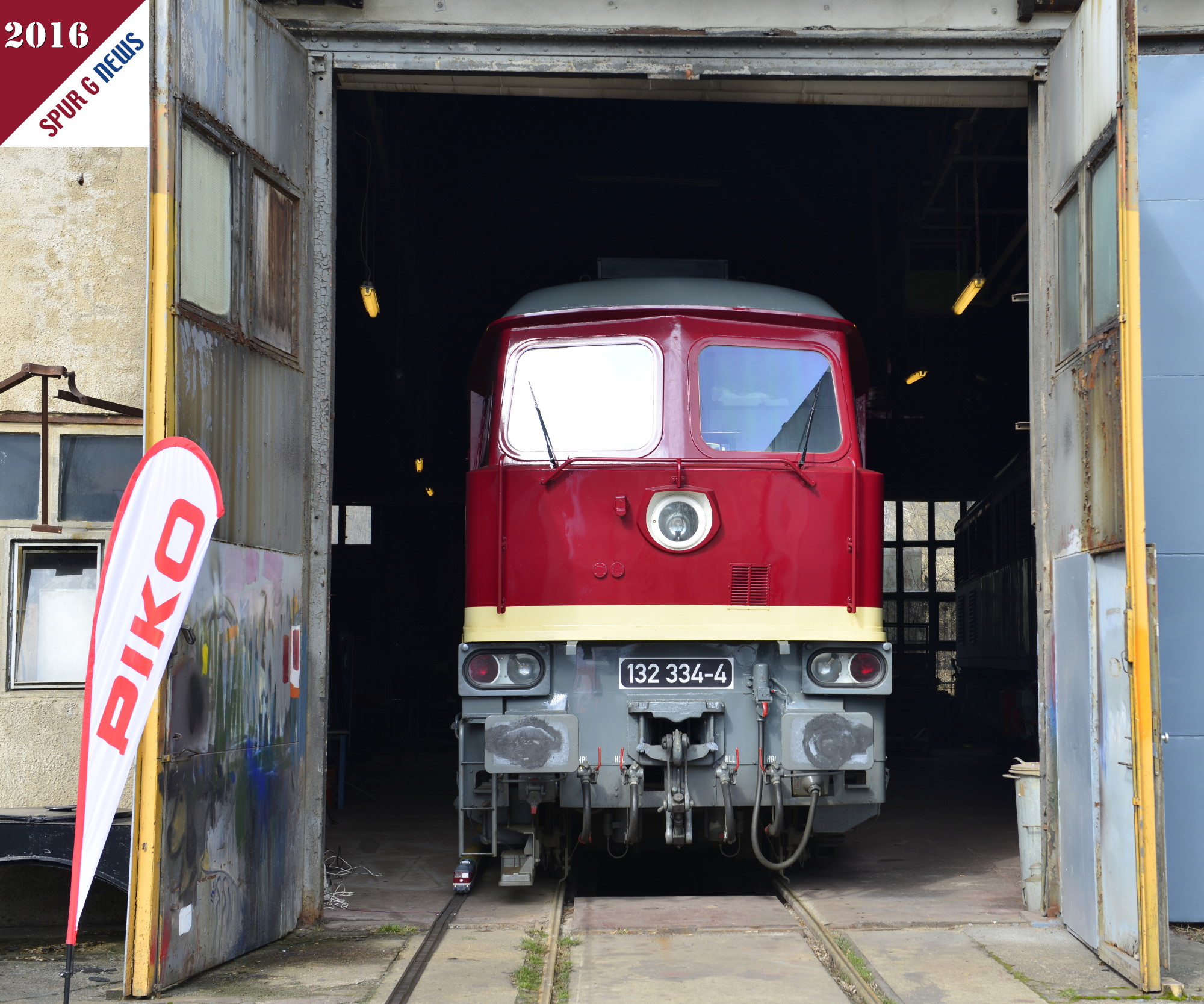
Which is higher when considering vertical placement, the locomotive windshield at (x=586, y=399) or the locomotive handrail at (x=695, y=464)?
the locomotive windshield at (x=586, y=399)

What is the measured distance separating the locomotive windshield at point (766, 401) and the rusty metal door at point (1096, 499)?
1.18 meters

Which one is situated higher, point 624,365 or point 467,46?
point 467,46

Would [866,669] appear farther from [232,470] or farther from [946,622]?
[946,622]

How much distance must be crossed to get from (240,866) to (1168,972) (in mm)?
4108

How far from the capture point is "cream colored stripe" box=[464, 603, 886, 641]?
21.5ft

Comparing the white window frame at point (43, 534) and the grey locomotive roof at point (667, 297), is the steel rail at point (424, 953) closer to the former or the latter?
the white window frame at point (43, 534)

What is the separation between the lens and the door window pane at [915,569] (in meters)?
26.7

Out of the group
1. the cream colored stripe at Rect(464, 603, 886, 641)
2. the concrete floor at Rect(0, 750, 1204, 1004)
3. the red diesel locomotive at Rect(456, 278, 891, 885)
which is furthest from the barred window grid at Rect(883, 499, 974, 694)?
the cream colored stripe at Rect(464, 603, 886, 641)

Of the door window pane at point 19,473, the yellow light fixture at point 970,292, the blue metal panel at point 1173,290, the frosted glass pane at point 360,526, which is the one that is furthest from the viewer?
the frosted glass pane at point 360,526

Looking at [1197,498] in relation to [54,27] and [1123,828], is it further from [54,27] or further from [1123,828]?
[54,27]

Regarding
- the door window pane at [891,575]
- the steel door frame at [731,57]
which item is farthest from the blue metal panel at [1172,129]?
the door window pane at [891,575]

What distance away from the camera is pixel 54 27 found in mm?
6609

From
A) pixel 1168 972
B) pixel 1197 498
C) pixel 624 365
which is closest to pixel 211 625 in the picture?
pixel 624 365

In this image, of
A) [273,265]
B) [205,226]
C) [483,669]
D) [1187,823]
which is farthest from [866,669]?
[205,226]
